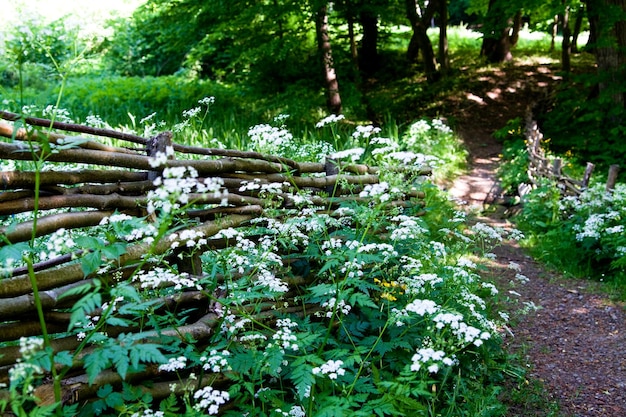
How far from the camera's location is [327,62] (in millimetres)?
9656

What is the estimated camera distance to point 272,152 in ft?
10.8

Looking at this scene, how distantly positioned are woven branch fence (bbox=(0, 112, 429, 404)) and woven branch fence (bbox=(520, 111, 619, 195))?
519 centimetres

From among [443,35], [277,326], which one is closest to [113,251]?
[277,326]

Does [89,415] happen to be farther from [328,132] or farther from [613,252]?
[328,132]

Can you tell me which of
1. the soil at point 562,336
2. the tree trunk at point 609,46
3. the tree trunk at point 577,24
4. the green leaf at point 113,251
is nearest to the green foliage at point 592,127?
the tree trunk at point 609,46

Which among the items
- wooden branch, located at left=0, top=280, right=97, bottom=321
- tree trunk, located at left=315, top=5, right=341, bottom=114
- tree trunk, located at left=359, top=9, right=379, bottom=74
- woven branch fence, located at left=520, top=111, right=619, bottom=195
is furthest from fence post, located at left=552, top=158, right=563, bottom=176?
tree trunk, located at left=359, top=9, right=379, bottom=74

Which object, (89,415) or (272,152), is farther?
(272,152)

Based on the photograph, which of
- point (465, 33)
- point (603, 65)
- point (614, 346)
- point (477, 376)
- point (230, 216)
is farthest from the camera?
point (465, 33)

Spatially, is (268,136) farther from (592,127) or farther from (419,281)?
(592,127)

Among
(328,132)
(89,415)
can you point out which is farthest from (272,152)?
(328,132)

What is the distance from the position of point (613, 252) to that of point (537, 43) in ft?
54.0

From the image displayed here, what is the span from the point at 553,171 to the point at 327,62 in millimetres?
4033

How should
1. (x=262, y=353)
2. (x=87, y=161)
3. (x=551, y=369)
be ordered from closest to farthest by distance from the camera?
(x=262, y=353) < (x=87, y=161) < (x=551, y=369)

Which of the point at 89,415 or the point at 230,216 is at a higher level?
the point at 230,216
